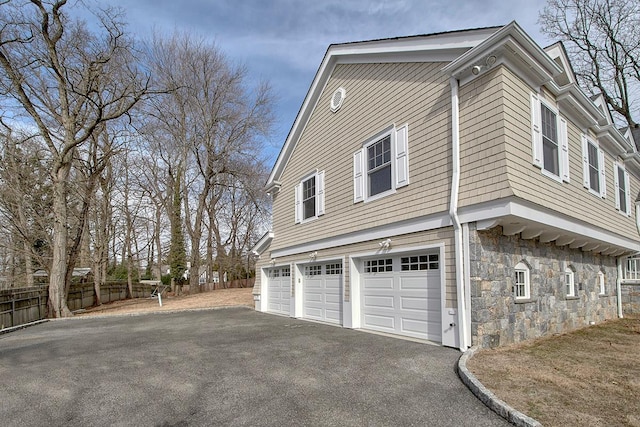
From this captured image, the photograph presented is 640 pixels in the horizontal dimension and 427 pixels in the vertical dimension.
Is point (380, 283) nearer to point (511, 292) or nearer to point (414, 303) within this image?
point (414, 303)

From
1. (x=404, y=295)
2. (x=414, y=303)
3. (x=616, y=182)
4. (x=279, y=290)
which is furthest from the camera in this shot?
(x=279, y=290)

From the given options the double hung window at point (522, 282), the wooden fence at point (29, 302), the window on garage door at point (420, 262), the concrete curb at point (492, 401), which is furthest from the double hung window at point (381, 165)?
the wooden fence at point (29, 302)

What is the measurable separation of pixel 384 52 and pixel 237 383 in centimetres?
798

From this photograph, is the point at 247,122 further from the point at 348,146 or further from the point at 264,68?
the point at 348,146

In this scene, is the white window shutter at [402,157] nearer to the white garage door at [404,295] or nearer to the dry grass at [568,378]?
the white garage door at [404,295]

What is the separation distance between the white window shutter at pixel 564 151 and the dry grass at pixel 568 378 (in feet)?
11.0

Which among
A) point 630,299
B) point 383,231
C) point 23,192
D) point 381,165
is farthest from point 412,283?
point 23,192

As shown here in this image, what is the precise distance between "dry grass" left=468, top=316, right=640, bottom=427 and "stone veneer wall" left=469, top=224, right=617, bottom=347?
318 mm

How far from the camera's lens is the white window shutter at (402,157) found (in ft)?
27.2

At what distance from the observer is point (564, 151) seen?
317 inches

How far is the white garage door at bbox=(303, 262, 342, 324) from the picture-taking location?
1065 cm

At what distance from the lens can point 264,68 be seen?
87.1 feet

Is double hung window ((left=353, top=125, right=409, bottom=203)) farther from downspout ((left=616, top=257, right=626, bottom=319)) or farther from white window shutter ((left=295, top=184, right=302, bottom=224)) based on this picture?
downspout ((left=616, top=257, right=626, bottom=319))

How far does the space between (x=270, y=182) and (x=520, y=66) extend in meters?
10.1
